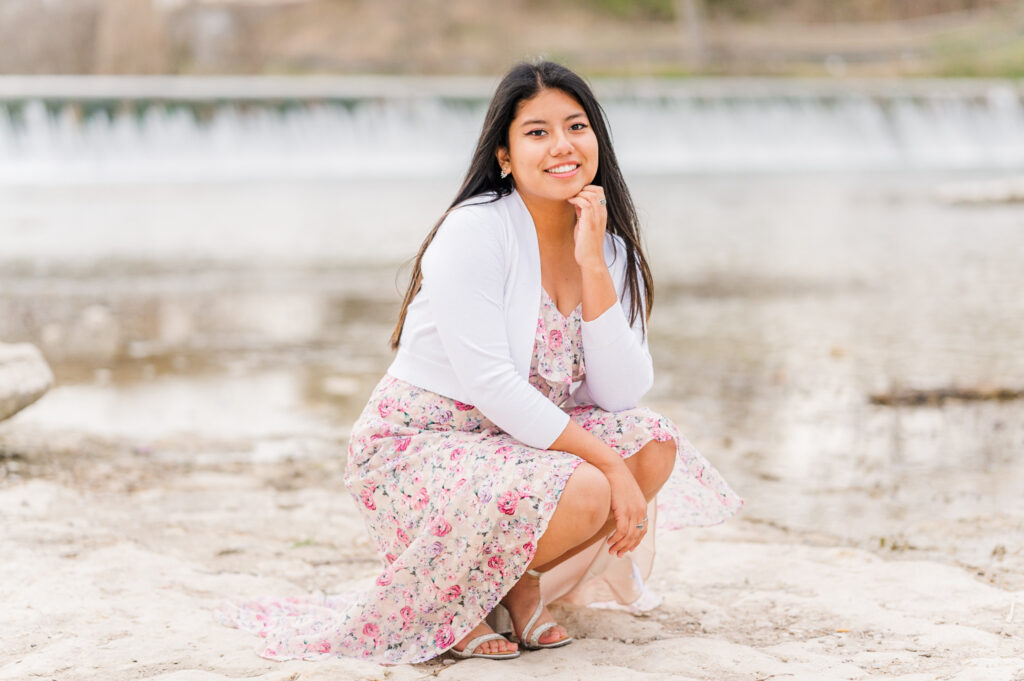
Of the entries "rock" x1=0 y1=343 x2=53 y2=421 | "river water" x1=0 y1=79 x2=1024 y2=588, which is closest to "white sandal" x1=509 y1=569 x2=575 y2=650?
"river water" x1=0 y1=79 x2=1024 y2=588

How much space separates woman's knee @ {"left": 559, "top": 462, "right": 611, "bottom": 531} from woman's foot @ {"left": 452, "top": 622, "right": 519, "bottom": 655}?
308mm

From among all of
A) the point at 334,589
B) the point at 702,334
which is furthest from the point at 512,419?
the point at 702,334

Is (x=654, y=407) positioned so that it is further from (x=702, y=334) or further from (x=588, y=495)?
(x=588, y=495)

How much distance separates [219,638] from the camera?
240 cm

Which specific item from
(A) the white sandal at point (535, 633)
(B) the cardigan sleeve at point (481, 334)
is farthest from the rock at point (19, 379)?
(A) the white sandal at point (535, 633)

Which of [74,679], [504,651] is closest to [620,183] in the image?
[504,651]

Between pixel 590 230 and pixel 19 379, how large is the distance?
2.12m

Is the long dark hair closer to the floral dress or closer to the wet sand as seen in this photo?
the floral dress

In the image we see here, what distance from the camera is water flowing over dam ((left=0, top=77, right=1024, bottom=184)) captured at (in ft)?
53.8

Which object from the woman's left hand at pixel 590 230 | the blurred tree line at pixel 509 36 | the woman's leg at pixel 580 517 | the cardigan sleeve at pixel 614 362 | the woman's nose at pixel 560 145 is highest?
the blurred tree line at pixel 509 36

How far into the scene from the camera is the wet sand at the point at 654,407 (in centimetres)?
237

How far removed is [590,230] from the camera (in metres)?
2.37

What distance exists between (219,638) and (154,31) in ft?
80.2

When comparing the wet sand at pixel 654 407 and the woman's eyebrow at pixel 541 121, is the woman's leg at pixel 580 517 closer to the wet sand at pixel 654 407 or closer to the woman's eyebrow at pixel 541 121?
the wet sand at pixel 654 407
